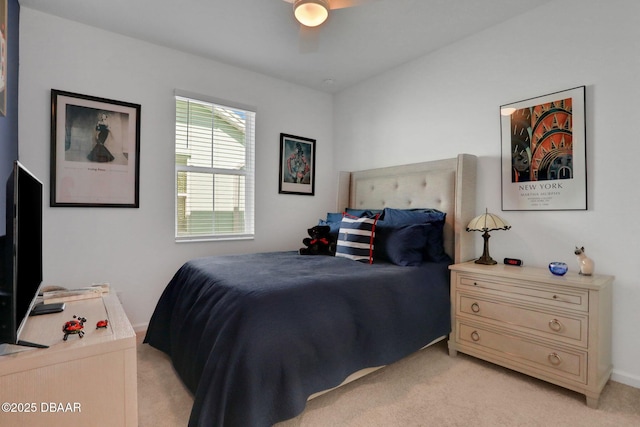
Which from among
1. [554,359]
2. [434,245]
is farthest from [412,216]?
[554,359]

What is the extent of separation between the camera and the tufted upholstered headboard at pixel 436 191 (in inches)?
104

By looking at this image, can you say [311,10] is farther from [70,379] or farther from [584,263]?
[584,263]

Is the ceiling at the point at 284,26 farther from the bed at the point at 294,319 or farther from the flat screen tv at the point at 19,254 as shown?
the flat screen tv at the point at 19,254

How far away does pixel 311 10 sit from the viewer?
66.4 inches

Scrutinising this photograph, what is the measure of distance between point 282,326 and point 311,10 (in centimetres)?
167

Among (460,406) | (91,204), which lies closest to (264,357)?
(460,406)

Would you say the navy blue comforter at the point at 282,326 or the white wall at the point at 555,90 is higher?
the white wall at the point at 555,90

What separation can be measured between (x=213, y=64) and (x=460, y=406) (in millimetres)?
3587

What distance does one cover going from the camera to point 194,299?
200cm

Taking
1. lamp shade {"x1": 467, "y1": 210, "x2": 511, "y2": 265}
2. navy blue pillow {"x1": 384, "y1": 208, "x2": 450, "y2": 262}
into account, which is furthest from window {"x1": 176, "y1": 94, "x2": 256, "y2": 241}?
lamp shade {"x1": 467, "y1": 210, "x2": 511, "y2": 265}

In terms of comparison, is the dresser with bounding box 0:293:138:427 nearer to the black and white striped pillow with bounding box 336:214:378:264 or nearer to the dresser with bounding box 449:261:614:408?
the black and white striped pillow with bounding box 336:214:378:264

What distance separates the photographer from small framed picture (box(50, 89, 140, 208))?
2523 millimetres

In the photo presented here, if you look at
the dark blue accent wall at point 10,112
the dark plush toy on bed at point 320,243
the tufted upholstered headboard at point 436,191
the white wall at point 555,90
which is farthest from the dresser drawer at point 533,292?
the dark blue accent wall at point 10,112

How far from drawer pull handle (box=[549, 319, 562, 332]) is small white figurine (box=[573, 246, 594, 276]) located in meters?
0.39
